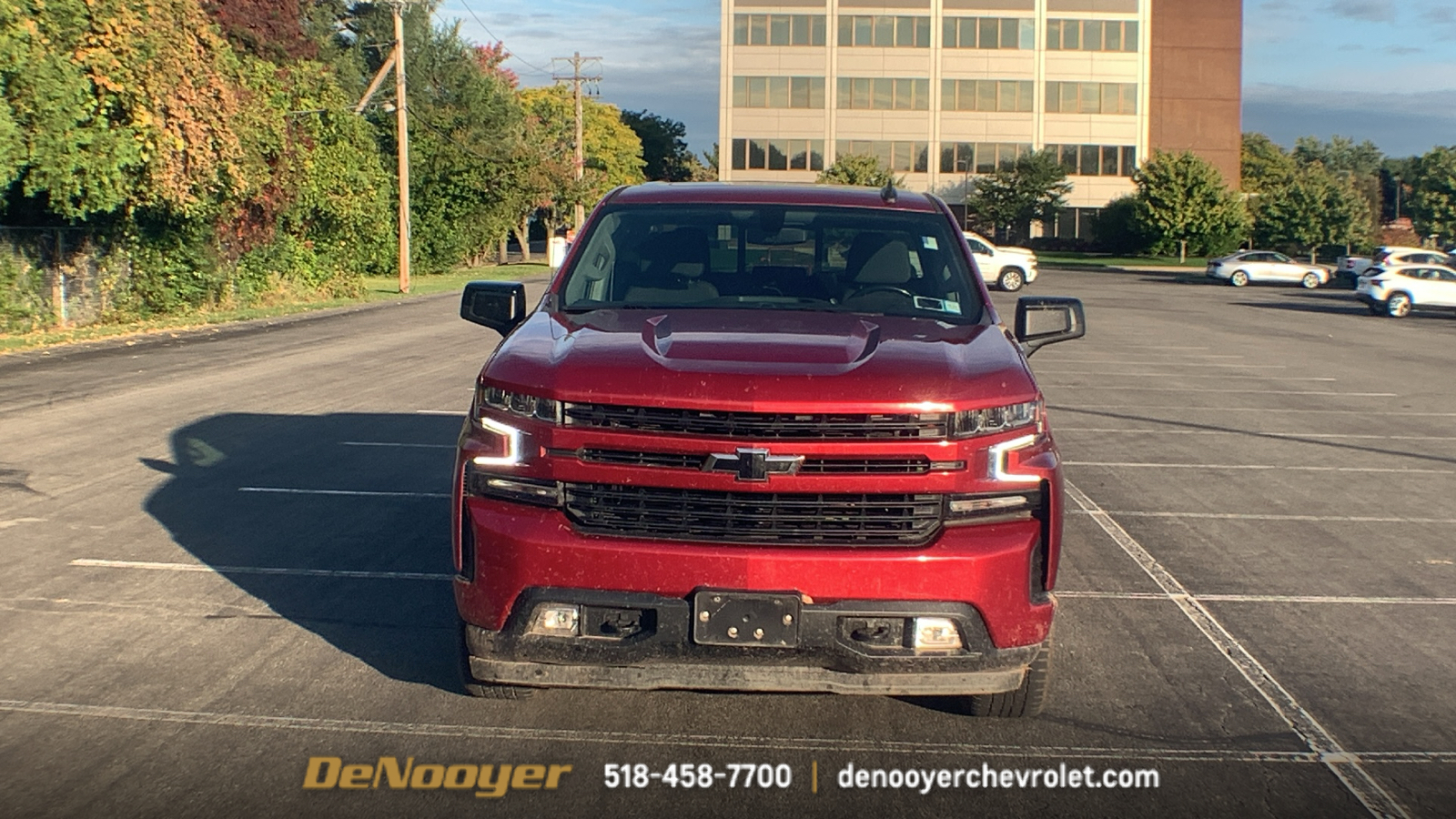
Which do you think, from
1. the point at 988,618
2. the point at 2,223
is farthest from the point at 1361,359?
the point at 2,223

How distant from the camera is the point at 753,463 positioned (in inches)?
165

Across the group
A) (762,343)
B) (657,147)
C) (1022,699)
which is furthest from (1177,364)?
(657,147)

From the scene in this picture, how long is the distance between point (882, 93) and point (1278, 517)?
75812 millimetres

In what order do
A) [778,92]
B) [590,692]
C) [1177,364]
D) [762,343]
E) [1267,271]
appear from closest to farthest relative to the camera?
[762,343] < [590,692] < [1177,364] < [1267,271] < [778,92]

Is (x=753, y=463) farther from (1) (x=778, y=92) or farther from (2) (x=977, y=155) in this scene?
(2) (x=977, y=155)

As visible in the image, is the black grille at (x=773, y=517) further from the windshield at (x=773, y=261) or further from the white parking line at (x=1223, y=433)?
the white parking line at (x=1223, y=433)

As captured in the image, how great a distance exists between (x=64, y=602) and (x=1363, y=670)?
5.54 meters

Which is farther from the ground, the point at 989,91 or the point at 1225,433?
the point at 989,91

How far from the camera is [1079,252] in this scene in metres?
84.2

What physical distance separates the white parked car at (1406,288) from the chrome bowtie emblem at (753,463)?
36.4m

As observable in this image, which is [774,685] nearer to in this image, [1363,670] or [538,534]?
[538,534]

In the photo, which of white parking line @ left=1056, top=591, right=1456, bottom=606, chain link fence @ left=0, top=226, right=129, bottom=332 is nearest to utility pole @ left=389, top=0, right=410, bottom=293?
chain link fence @ left=0, top=226, right=129, bottom=332

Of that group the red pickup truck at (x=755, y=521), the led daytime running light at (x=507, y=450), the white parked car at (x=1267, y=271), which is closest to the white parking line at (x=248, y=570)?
the red pickup truck at (x=755, y=521)

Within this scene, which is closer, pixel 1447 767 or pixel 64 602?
pixel 1447 767
